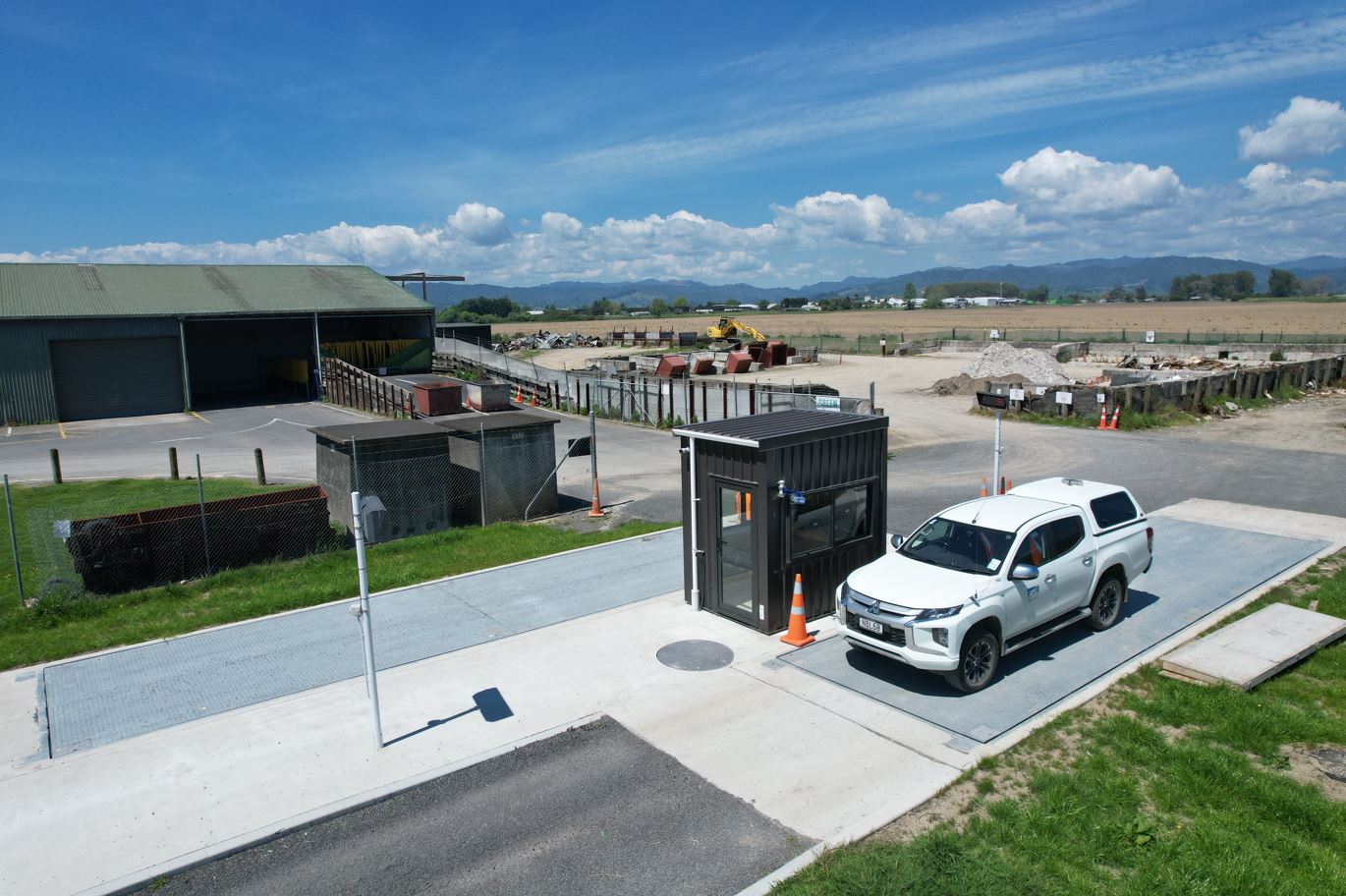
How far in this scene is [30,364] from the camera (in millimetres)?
34438

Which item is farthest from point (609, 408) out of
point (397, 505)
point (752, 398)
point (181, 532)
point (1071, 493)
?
point (1071, 493)

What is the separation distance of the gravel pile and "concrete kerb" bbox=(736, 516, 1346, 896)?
80.8 feet

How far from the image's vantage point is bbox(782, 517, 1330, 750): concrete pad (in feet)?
28.8

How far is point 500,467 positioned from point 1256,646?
12.9m

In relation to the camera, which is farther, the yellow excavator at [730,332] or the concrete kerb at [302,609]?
the yellow excavator at [730,332]

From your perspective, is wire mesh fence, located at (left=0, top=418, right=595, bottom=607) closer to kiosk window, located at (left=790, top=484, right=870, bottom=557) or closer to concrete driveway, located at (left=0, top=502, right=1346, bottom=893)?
concrete driveway, located at (left=0, top=502, right=1346, bottom=893)

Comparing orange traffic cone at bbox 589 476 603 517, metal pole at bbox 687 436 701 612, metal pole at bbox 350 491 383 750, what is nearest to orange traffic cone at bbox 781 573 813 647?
metal pole at bbox 687 436 701 612

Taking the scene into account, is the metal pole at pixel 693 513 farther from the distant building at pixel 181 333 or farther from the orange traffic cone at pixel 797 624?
the distant building at pixel 181 333

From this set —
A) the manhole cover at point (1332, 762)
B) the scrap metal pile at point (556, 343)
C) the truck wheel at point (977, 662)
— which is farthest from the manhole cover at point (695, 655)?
the scrap metal pile at point (556, 343)

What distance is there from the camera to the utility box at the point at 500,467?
17.2 m

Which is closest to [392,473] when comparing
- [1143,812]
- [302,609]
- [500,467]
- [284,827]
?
[500,467]

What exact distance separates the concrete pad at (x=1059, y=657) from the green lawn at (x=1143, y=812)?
56 cm

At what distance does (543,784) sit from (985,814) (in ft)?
12.3

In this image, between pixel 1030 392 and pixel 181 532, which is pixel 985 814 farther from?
pixel 1030 392
